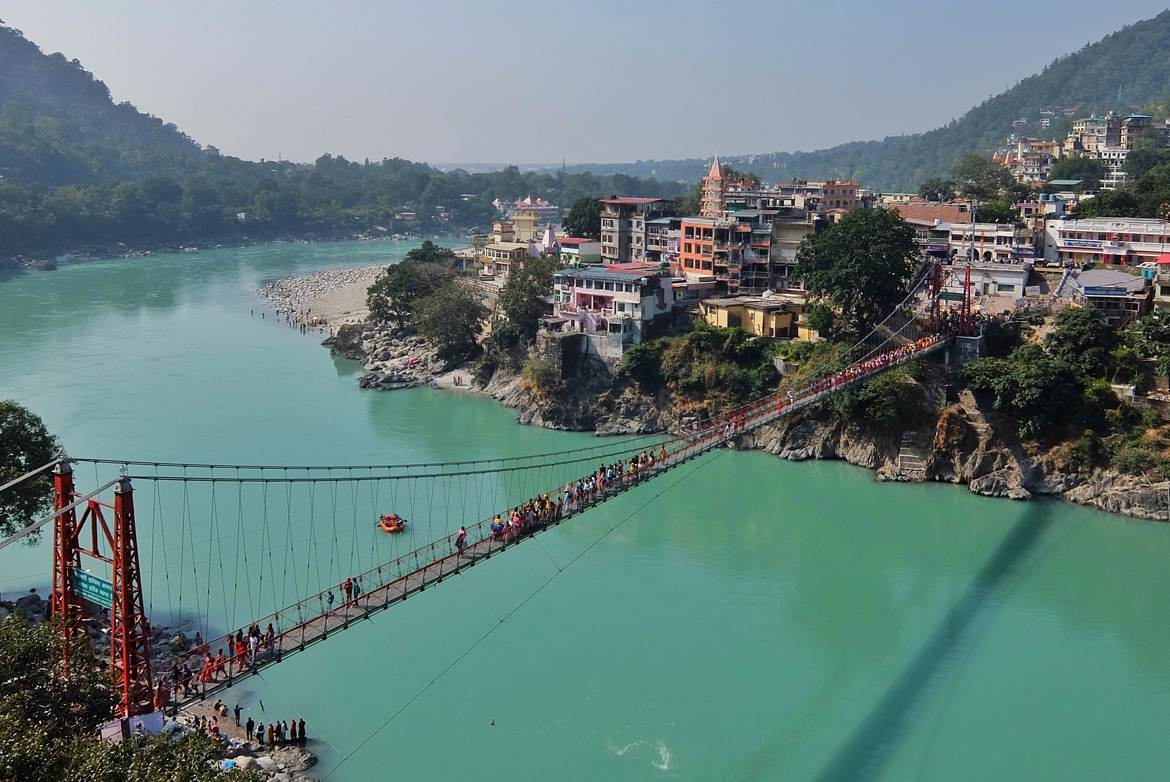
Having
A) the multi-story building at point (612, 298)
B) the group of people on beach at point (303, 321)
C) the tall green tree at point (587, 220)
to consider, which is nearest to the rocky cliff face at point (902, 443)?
the multi-story building at point (612, 298)

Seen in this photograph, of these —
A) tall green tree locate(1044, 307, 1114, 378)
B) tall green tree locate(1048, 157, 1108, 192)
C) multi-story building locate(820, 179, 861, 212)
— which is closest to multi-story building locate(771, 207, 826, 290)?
tall green tree locate(1044, 307, 1114, 378)

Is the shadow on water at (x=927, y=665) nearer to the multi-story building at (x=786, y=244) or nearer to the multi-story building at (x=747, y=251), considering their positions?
the multi-story building at (x=786, y=244)

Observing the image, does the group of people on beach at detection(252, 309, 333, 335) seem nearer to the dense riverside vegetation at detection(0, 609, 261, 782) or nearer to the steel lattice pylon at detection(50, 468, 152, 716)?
the steel lattice pylon at detection(50, 468, 152, 716)

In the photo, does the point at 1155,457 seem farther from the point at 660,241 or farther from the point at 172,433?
the point at 172,433

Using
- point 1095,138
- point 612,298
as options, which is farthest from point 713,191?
point 1095,138

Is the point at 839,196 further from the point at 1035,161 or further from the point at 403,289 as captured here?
the point at 1035,161

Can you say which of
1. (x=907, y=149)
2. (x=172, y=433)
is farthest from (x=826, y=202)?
(x=907, y=149)
